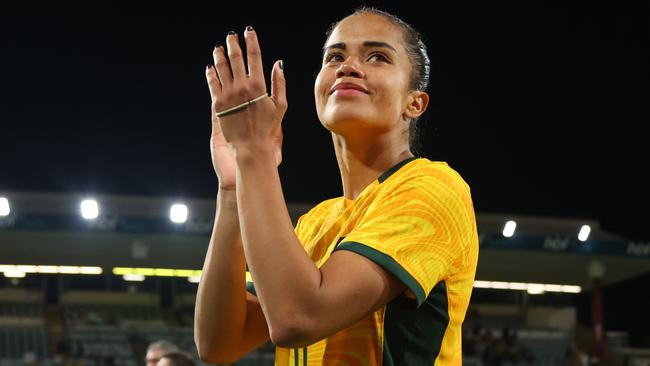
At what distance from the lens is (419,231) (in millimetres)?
1921

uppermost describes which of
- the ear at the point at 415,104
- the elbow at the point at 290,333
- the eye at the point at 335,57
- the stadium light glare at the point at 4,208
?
the stadium light glare at the point at 4,208

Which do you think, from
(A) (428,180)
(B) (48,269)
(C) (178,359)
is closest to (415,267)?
(A) (428,180)

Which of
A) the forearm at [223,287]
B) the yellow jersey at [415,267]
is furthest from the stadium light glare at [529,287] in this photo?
the yellow jersey at [415,267]

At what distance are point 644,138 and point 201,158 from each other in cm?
1106

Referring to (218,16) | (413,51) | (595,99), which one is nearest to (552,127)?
(595,99)

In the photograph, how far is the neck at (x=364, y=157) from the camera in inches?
89.4

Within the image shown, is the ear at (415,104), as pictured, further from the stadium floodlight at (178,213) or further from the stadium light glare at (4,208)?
the stadium floodlight at (178,213)

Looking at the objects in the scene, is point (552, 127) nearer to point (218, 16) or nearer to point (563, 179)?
point (563, 179)

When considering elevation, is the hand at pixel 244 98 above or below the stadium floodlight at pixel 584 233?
below

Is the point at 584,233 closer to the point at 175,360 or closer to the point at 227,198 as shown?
the point at 175,360

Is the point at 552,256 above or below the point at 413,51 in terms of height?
above

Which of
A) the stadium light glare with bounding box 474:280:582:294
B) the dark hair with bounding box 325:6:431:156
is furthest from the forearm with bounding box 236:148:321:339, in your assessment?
the stadium light glare with bounding box 474:280:582:294

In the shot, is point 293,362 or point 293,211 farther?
point 293,211

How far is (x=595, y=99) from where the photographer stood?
77.4 ft
